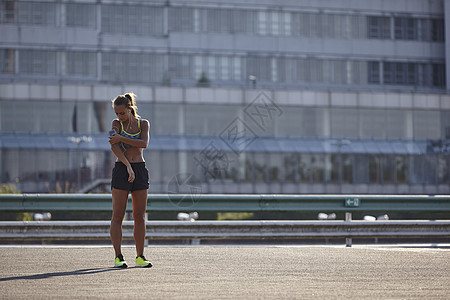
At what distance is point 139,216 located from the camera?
883 centimetres

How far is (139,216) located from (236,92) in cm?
3965

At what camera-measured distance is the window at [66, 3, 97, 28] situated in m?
51.8

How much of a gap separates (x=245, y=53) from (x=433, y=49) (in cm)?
1430

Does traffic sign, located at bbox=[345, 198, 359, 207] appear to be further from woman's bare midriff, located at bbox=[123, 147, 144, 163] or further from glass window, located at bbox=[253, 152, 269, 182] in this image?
glass window, located at bbox=[253, 152, 269, 182]

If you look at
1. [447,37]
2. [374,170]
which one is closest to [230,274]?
[374,170]

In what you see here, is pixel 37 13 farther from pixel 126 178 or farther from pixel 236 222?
pixel 126 178

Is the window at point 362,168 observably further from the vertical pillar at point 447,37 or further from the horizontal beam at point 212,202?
the horizontal beam at point 212,202

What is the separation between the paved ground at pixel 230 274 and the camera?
6574mm

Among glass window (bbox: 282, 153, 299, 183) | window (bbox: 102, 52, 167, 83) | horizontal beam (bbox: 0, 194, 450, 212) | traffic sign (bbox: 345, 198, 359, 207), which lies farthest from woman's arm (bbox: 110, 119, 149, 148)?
window (bbox: 102, 52, 167, 83)

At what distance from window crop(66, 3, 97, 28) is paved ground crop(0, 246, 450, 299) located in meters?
42.3

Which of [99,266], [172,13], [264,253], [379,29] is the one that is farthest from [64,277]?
[379,29]

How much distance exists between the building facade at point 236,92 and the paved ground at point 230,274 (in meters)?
32.2

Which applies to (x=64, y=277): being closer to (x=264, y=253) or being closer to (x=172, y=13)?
(x=264, y=253)

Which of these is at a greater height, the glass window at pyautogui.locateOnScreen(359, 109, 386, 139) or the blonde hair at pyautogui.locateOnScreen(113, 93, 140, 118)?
the glass window at pyautogui.locateOnScreen(359, 109, 386, 139)
